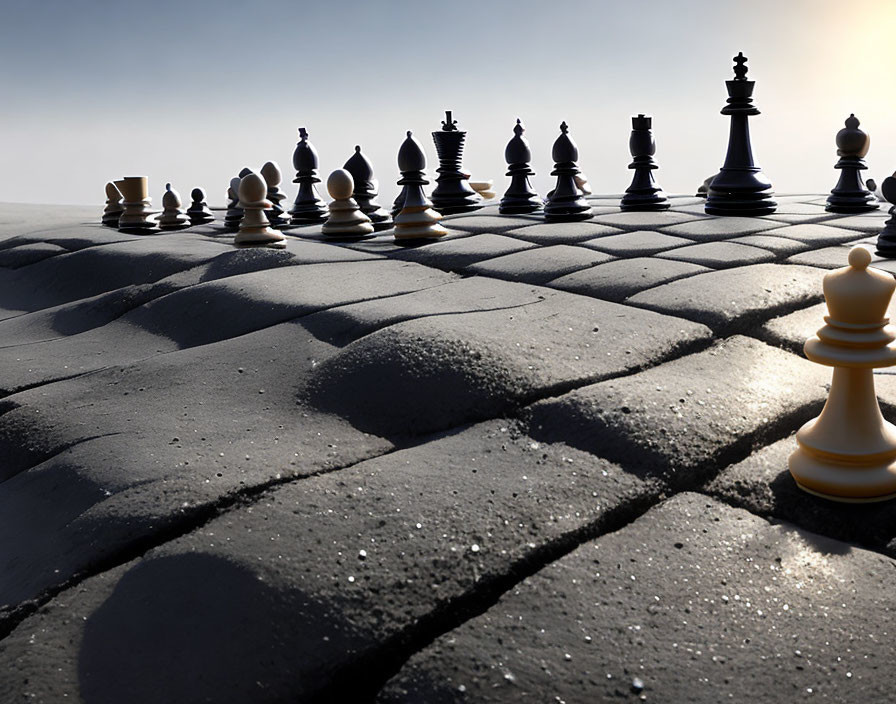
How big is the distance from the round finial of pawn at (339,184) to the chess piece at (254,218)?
15.0 inches

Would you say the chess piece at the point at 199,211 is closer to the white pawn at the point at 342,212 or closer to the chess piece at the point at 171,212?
the chess piece at the point at 171,212

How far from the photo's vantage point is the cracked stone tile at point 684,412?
4.80 feet

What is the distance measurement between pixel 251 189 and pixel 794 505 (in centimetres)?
279

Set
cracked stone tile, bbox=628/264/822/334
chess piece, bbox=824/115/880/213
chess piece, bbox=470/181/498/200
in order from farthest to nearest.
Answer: chess piece, bbox=470/181/498/200 < chess piece, bbox=824/115/880/213 < cracked stone tile, bbox=628/264/822/334

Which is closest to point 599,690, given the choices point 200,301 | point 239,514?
point 239,514

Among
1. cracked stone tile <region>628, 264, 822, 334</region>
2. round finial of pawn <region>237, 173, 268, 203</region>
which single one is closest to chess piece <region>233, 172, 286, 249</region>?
round finial of pawn <region>237, 173, 268, 203</region>

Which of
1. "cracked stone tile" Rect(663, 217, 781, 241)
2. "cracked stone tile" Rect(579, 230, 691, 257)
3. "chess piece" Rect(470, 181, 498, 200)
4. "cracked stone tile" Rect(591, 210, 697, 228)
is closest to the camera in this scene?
"cracked stone tile" Rect(579, 230, 691, 257)

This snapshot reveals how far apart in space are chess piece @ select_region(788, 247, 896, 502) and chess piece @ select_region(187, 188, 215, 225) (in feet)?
14.7

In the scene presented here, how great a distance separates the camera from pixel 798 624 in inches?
43.1

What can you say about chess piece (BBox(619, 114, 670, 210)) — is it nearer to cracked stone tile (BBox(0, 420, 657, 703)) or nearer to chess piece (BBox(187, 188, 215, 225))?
chess piece (BBox(187, 188, 215, 225))

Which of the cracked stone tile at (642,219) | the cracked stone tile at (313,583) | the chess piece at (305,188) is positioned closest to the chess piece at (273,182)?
the chess piece at (305,188)

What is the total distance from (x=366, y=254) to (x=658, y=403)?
2056 mm

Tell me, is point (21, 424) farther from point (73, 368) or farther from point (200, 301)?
point (200, 301)

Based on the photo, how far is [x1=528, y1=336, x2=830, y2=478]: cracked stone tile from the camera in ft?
4.80
